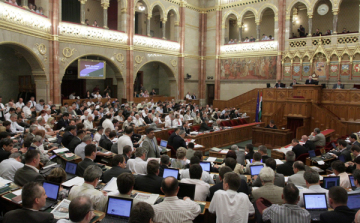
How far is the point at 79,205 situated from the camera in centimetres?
272

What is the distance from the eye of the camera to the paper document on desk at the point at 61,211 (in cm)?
335

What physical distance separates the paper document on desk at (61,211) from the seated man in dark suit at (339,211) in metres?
3.19

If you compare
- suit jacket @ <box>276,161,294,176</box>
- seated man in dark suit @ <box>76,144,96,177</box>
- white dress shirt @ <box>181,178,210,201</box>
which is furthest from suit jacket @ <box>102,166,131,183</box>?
suit jacket @ <box>276,161,294,176</box>

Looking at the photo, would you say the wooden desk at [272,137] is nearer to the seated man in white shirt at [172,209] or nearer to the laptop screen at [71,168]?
the laptop screen at [71,168]

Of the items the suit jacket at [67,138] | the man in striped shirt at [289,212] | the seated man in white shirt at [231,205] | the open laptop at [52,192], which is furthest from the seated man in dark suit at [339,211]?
the suit jacket at [67,138]

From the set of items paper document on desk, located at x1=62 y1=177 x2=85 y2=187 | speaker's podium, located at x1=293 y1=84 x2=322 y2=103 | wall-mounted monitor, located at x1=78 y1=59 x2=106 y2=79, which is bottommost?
paper document on desk, located at x1=62 y1=177 x2=85 y2=187

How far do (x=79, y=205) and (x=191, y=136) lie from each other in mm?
8048

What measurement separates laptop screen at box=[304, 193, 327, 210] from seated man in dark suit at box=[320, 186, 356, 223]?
43cm

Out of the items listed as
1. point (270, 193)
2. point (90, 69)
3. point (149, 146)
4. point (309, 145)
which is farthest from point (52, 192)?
point (90, 69)

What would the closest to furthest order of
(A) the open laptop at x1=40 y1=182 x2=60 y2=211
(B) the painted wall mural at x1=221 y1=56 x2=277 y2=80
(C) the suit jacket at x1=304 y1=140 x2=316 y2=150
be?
(A) the open laptop at x1=40 y1=182 x2=60 y2=211, (C) the suit jacket at x1=304 y1=140 x2=316 y2=150, (B) the painted wall mural at x1=221 y1=56 x2=277 y2=80

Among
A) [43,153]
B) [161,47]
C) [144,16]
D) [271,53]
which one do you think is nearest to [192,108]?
[161,47]

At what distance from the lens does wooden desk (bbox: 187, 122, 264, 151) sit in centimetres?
1122

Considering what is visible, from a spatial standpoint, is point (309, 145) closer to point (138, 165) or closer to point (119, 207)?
point (138, 165)

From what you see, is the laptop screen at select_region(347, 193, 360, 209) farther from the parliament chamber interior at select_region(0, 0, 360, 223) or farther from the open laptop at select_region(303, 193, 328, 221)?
the open laptop at select_region(303, 193, 328, 221)
